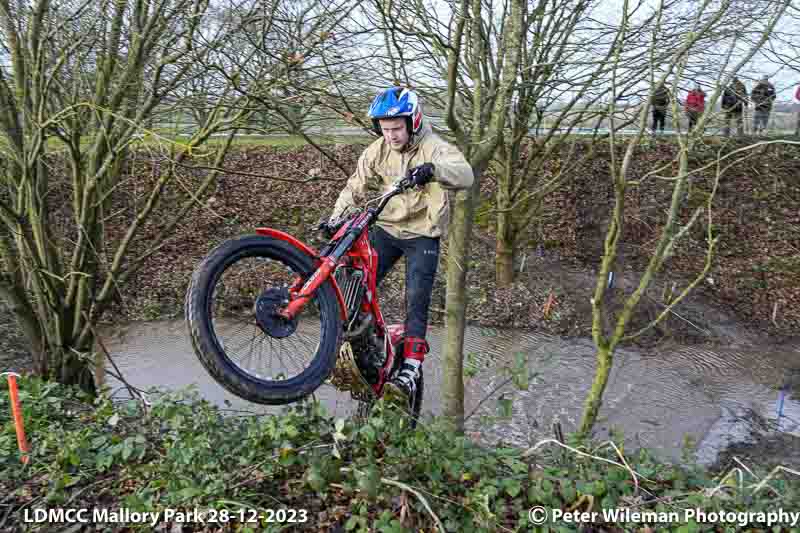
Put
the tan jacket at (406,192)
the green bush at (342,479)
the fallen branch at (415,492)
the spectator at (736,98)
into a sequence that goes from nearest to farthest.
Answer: the fallen branch at (415,492)
the green bush at (342,479)
the tan jacket at (406,192)
the spectator at (736,98)

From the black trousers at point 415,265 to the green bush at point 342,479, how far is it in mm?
710

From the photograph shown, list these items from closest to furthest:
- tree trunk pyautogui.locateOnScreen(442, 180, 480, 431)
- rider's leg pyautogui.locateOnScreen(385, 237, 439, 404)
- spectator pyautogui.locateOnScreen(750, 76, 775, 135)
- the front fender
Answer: the front fender, rider's leg pyautogui.locateOnScreen(385, 237, 439, 404), tree trunk pyautogui.locateOnScreen(442, 180, 480, 431), spectator pyautogui.locateOnScreen(750, 76, 775, 135)

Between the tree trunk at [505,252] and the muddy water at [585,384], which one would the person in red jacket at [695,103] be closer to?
the muddy water at [585,384]

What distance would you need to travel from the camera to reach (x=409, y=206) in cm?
443

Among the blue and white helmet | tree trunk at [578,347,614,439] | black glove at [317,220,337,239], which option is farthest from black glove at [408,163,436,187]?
tree trunk at [578,347,614,439]

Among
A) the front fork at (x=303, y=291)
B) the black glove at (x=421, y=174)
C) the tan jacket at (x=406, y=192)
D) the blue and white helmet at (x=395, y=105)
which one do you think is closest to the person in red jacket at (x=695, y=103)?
the tan jacket at (x=406, y=192)

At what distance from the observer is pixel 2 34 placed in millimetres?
5789

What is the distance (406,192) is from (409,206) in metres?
0.10

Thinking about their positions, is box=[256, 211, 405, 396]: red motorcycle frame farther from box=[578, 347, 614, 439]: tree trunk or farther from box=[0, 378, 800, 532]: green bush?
box=[578, 347, 614, 439]: tree trunk

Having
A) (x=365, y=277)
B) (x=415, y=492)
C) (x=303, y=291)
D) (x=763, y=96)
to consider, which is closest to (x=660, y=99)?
(x=763, y=96)

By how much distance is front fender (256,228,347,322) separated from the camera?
3590 mm

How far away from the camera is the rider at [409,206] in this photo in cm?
412

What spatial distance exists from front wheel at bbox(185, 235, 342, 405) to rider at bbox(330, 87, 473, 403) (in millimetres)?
609

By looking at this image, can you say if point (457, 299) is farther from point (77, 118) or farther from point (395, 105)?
point (77, 118)
